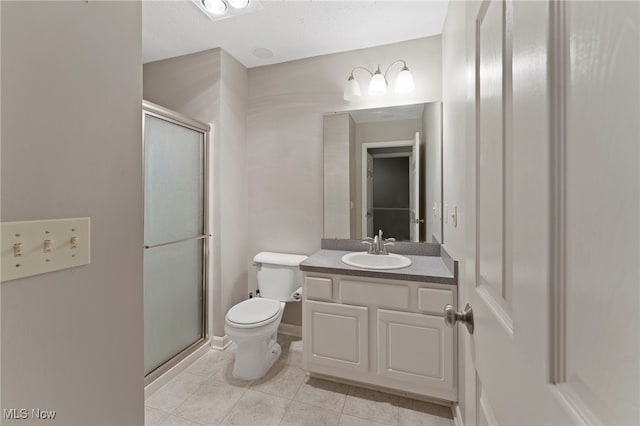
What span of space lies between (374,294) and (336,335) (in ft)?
1.22

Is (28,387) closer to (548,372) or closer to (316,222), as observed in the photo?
(548,372)

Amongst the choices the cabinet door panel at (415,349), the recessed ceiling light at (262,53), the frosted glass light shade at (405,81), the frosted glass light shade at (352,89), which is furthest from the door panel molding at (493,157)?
the recessed ceiling light at (262,53)

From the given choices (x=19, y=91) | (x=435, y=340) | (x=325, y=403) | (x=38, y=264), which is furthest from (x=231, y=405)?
(x=19, y=91)

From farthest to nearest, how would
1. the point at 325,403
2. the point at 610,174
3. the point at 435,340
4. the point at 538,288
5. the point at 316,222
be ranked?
the point at 316,222 → the point at 325,403 → the point at 435,340 → the point at 538,288 → the point at 610,174

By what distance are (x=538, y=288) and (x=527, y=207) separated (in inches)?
4.5

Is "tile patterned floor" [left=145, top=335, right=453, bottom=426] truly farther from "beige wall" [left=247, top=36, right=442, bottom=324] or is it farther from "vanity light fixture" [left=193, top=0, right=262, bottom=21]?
"vanity light fixture" [left=193, top=0, right=262, bottom=21]

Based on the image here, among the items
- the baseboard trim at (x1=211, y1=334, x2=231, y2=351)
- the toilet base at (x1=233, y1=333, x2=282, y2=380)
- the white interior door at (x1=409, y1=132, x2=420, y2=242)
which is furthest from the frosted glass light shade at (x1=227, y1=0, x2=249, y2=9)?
the baseboard trim at (x1=211, y1=334, x2=231, y2=351)

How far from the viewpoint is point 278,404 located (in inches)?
63.5

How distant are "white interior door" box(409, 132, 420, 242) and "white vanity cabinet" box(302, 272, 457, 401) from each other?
2.03ft

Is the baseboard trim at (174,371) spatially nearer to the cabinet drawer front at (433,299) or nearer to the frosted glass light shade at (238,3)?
the cabinet drawer front at (433,299)

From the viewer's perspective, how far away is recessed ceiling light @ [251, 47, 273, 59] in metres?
2.21

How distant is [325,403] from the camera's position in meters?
1.63

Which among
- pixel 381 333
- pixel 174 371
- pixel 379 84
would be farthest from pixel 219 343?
pixel 379 84

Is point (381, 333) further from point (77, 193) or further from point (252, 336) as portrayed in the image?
point (77, 193)
